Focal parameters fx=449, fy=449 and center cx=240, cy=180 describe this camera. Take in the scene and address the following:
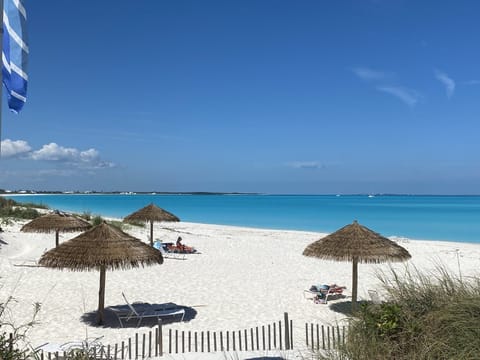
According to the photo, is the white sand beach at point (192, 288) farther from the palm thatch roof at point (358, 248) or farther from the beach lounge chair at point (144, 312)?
the palm thatch roof at point (358, 248)

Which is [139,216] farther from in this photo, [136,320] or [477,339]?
[477,339]

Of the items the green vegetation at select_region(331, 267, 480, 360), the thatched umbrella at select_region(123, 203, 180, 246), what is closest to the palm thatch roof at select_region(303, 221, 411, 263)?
the green vegetation at select_region(331, 267, 480, 360)

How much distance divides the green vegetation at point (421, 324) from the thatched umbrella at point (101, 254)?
5011mm

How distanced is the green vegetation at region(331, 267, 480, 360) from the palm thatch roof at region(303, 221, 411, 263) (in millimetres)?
4585

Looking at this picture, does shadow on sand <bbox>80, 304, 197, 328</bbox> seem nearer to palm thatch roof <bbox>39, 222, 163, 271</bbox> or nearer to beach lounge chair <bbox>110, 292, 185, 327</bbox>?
beach lounge chair <bbox>110, 292, 185, 327</bbox>

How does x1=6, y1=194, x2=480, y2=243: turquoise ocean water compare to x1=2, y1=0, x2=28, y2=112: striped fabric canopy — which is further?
x1=6, y1=194, x2=480, y2=243: turquoise ocean water

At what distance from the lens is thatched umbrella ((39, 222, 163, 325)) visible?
28.3 ft

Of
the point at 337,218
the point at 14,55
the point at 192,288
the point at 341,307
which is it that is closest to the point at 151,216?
the point at 192,288

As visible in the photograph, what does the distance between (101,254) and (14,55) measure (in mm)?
4457

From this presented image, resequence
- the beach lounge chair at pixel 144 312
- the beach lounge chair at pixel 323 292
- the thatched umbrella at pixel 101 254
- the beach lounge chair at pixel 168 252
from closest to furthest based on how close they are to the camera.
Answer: the thatched umbrella at pixel 101 254 → the beach lounge chair at pixel 144 312 → the beach lounge chair at pixel 323 292 → the beach lounge chair at pixel 168 252

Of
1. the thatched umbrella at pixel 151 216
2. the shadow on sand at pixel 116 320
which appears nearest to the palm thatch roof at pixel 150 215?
the thatched umbrella at pixel 151 216

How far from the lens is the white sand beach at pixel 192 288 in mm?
9180

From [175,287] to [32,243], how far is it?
982 cm

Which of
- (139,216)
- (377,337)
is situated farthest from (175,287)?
(377,337)
